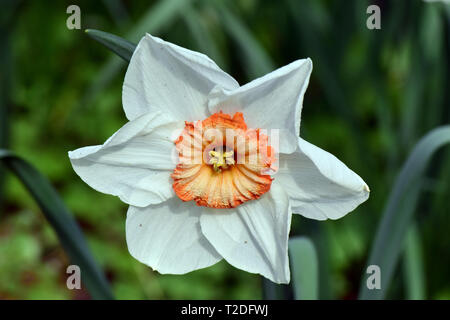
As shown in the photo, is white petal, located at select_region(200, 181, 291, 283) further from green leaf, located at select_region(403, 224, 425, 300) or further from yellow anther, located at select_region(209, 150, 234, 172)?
green leaf, located at select_region(403, 224, 425, 300)

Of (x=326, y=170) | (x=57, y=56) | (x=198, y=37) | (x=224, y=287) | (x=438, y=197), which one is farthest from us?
(x=57, y=56)

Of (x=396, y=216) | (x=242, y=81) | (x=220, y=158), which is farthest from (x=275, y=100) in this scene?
(x=242, y=81)

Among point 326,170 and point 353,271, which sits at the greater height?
point 326,170

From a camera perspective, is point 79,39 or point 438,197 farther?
point 79,39

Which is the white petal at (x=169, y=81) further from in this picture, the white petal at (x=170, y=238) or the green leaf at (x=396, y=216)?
the green leaf at (x=396, y=216)

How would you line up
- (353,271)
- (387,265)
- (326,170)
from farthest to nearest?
1. (353,271)
2. (387,265)
3. (326,170)

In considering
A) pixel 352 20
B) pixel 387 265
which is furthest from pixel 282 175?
pixel 352 20

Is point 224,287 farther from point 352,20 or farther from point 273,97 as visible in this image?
point 273,97

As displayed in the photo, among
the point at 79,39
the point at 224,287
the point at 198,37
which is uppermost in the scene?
the point at 79,39

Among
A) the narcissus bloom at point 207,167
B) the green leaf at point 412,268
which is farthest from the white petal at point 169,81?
the green leaf at point 412,268
